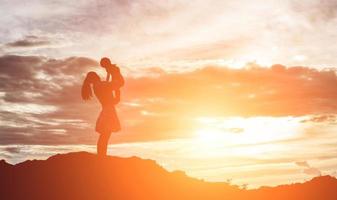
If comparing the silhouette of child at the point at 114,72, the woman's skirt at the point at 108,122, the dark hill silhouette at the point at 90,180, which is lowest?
the dark hill silhouette at the point at 90,180

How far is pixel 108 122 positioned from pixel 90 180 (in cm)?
304

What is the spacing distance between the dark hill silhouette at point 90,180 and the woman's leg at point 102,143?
3.48ft

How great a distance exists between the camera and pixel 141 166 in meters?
24.8

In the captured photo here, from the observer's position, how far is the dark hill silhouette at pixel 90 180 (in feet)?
75.2

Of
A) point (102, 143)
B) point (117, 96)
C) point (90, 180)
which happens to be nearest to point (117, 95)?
point (117, 96)

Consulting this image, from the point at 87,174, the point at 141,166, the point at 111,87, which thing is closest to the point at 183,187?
the point at 141,166

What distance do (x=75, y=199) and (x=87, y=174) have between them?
4.03 ft

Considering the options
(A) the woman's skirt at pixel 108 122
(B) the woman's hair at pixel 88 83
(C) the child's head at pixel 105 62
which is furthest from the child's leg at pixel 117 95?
(C) the child's head at pixel 105 62

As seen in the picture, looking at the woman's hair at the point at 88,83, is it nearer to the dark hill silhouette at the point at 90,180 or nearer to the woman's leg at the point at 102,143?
the woman's leg at the point at 102,143

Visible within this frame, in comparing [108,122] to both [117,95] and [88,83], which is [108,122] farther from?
[88,83]

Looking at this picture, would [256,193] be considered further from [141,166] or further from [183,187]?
[141,166]

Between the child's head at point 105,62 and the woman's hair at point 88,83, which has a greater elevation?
the child's head at point 105,62

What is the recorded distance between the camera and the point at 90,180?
2320 cm

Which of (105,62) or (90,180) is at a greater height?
(105,62)
